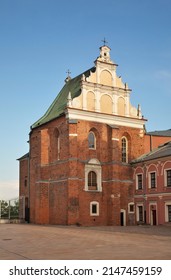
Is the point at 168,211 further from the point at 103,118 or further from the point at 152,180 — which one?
the point at 103,118

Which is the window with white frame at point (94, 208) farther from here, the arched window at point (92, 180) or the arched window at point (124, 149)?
the arched window at point (124, 149)

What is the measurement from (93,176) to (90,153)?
8.74 ft

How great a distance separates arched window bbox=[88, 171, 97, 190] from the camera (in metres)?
46.4

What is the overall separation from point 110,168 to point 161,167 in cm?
632

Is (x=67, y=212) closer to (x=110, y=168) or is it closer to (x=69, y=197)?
(x=69, y=197)

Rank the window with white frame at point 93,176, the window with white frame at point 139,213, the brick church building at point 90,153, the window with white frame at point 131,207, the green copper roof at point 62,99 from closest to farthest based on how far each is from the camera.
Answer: the brick church building at point 90,153 < the window with white frame at point 93,176 < the window with white frame at point 139,213 < the window with white frame at point 131,207 < the green copper roof at point 62,99

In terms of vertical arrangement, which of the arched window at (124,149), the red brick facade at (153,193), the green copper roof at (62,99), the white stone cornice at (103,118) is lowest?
the red brick facade at (153,193)

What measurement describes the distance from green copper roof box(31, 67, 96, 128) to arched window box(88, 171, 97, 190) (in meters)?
7.79

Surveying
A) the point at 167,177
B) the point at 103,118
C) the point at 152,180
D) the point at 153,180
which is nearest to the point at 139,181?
the point at 152,180

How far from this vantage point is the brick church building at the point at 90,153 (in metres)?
44.7

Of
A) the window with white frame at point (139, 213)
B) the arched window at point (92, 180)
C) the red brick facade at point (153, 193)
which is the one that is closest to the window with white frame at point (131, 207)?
the red brick facade at point (153, 193)

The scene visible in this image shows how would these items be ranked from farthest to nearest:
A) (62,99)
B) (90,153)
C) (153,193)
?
(62,99), (90,153), (153,193)

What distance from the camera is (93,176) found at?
46812 mm

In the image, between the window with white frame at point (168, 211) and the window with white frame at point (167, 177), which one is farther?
the window with white frame at point (167, 177)
